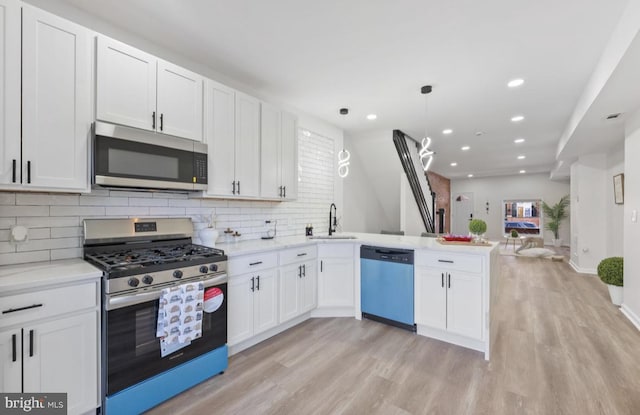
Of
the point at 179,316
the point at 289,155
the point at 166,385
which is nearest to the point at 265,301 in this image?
the point at 179,316

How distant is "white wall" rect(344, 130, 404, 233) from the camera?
17.2 ft

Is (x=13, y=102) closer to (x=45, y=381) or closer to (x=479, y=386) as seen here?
(x=45, y=381)

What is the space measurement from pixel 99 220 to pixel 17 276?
2.16 ft

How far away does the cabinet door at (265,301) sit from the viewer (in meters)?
2.63

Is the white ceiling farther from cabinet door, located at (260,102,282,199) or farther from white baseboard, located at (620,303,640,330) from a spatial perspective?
white baseboard, located at (620,303,640,330)

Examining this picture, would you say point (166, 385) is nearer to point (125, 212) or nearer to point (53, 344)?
point (53, 344)

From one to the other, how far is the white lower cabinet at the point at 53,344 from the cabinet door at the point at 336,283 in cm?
216

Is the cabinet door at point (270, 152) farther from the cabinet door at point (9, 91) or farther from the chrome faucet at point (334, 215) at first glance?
the cabinet door at point (9, 91)

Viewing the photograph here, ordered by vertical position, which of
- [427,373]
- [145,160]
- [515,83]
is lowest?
[427,373]

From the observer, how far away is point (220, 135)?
2674 mm

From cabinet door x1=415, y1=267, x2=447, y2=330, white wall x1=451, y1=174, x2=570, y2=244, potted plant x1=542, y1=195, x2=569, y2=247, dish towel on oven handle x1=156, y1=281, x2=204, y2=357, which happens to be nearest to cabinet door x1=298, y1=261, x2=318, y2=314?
cabinet door x1=415, y1=267, x2=447, y2=330

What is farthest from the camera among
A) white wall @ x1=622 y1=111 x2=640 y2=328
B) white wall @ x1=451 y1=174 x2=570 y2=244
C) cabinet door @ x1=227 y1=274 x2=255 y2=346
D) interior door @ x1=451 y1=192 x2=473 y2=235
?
interior door @ x1=451 y1=192 x2=473 y2=235

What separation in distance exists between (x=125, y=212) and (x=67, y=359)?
1.11 meters

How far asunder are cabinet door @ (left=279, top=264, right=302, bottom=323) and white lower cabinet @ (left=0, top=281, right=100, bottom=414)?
5.01 ft
